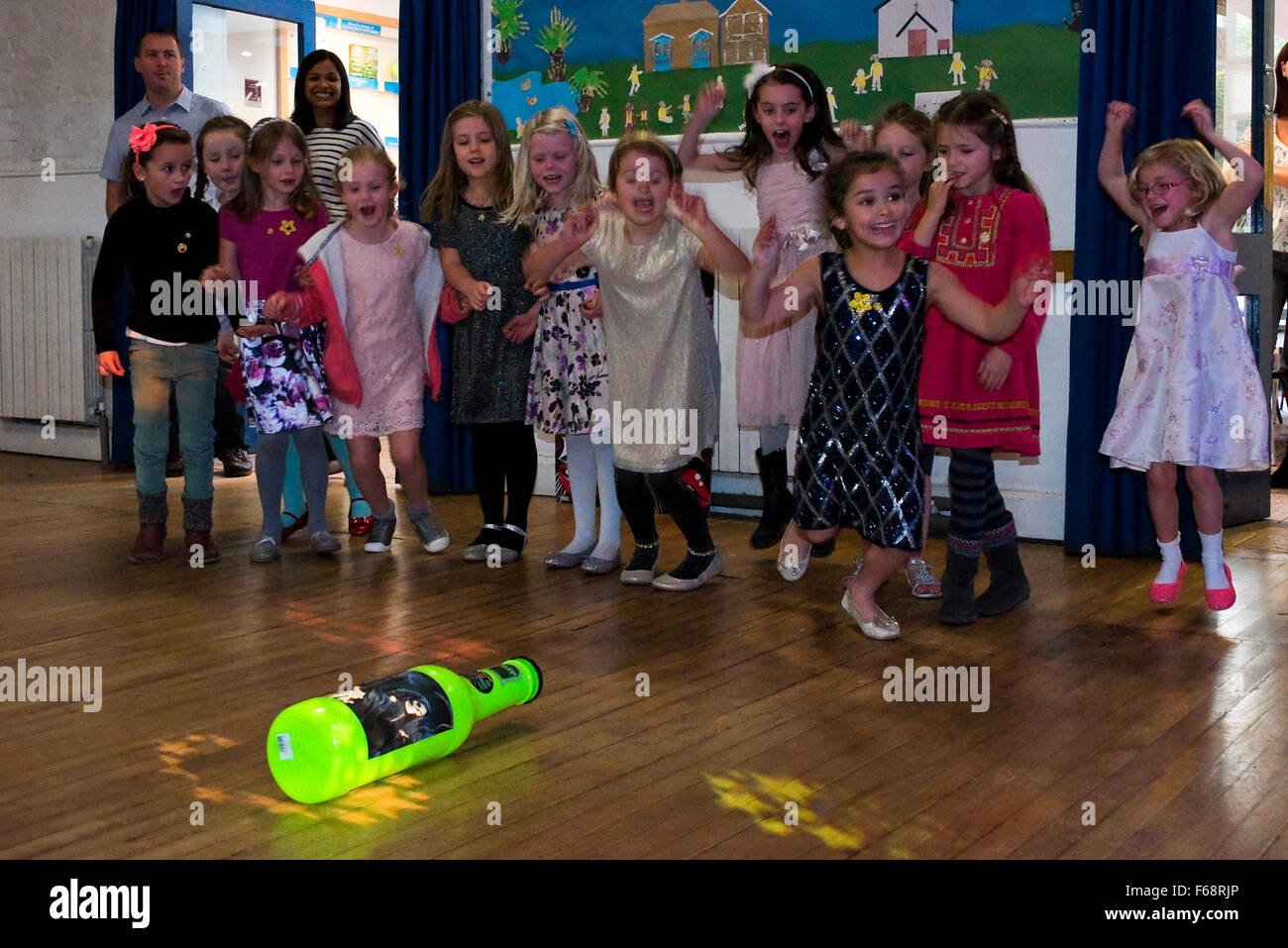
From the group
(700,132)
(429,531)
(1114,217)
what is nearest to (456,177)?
(700,132)

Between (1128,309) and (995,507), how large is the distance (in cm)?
106

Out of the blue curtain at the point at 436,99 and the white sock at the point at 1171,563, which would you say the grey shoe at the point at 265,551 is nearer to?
the blue curtain at the point at 436,99

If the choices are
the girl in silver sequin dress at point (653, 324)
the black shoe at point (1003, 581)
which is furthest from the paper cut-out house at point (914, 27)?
the black shoe at point (1003, 581)

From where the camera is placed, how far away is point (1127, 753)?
7.61 ft

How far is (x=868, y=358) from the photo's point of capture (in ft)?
10.0


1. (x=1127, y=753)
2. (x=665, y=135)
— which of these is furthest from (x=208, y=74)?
(x=1127, y=753)

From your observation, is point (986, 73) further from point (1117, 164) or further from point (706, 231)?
point (706, 231)

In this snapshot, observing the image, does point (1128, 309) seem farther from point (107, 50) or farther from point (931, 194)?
point (107, 50)

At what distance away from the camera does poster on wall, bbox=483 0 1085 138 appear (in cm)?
420

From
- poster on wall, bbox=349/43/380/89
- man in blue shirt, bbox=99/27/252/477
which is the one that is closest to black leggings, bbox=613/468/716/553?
man in blue shirt, bbox=99/27/252/477

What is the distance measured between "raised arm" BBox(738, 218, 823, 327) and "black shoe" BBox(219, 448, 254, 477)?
3246mm

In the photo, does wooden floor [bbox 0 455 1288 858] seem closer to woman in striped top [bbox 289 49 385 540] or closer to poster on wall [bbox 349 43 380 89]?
woman in striped top [bbox 289 49 385 540]

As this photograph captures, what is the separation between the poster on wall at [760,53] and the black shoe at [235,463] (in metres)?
1.82

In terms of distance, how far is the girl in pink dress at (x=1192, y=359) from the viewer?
334cm
